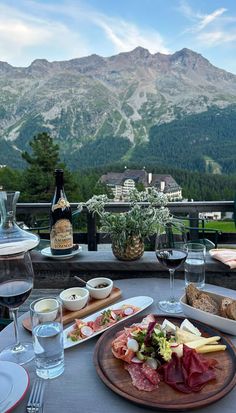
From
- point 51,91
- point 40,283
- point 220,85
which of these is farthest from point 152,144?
point 220,85

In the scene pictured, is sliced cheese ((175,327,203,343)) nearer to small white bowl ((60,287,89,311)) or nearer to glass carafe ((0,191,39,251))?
small white bowl ((60,287,89,311))

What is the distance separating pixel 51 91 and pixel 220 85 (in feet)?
209

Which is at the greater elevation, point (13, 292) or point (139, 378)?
point (13, 292)

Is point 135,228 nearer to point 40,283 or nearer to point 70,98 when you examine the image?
point 40,283

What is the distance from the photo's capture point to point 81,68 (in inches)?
5143

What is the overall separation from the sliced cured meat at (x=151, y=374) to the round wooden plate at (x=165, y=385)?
16 millimetres

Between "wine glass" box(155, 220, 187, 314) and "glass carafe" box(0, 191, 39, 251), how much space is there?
714mm

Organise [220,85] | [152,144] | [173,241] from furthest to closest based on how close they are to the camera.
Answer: [220,85] < [152,144] < [173,241]

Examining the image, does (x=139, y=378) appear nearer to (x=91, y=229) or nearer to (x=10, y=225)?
(x=10, y=225)

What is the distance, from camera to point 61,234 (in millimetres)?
1727

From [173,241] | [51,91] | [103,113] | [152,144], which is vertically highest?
[51,91]

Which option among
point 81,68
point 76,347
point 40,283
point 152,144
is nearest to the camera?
point 76,347

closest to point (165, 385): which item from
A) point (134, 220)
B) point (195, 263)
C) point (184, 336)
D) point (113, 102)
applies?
point (184, 336)

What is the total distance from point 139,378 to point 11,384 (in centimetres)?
32
